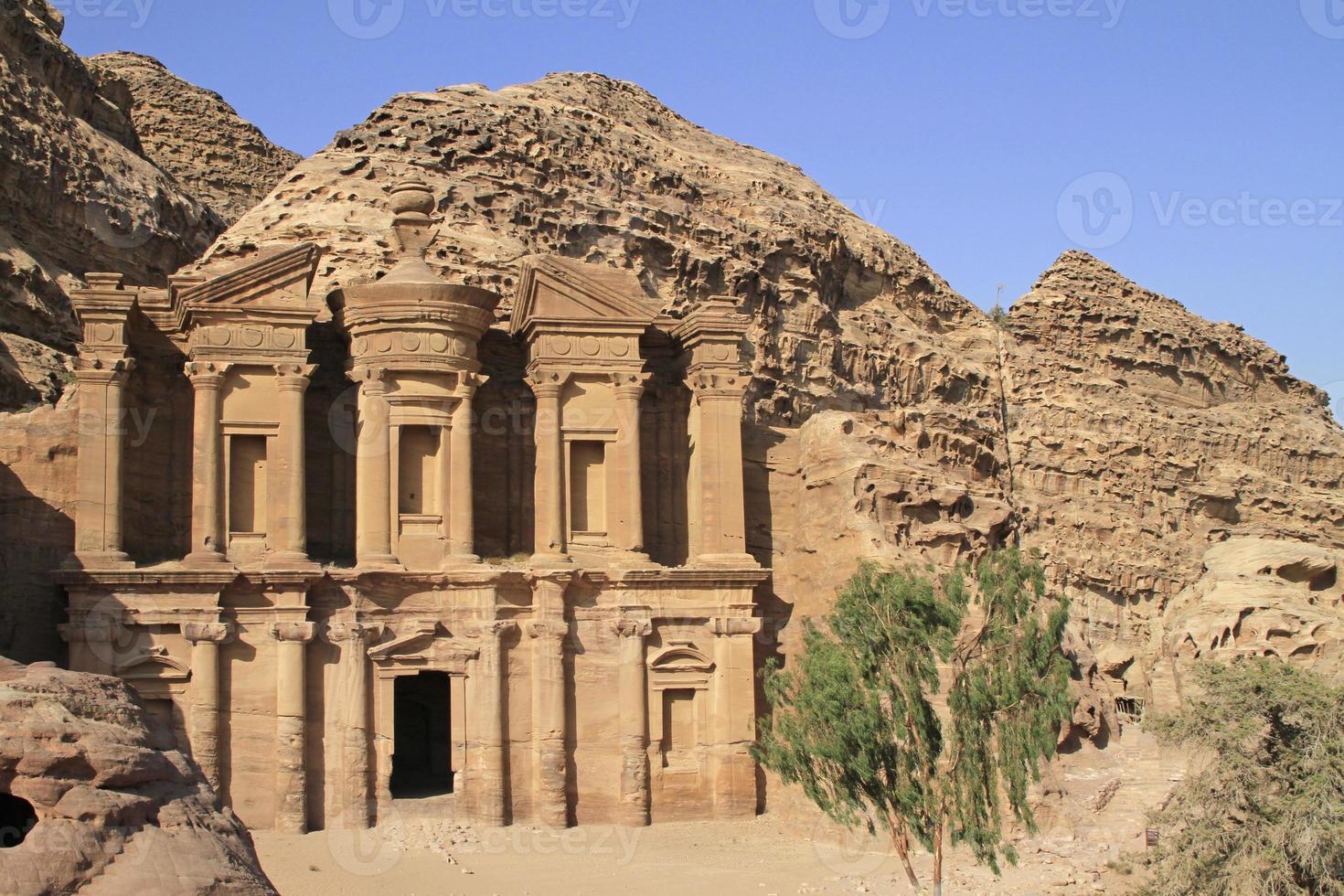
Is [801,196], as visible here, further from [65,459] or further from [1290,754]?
[1290,754]

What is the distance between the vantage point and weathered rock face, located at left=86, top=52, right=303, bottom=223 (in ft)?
225

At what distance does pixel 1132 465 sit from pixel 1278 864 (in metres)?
22.9

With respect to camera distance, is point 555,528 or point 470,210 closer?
point 555,528

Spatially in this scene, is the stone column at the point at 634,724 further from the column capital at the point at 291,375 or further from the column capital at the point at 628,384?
the column capital at the point at 291,375

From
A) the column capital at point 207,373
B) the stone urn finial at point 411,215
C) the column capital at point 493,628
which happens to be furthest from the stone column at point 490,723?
the stone urn finial at point 411,215

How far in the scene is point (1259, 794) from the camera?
80.7ft

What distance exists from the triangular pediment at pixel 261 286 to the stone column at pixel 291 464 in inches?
51.2

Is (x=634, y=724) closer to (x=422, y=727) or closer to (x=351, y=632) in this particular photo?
(x=351, y=632)

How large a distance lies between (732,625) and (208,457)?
10489 mm

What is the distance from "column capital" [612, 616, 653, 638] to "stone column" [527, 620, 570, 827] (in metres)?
1.04

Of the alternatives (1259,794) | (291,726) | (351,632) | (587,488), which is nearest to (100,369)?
(351,632)

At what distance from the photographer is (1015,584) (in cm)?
2631

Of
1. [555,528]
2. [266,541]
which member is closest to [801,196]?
[555,528]

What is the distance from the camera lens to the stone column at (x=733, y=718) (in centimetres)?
3350
